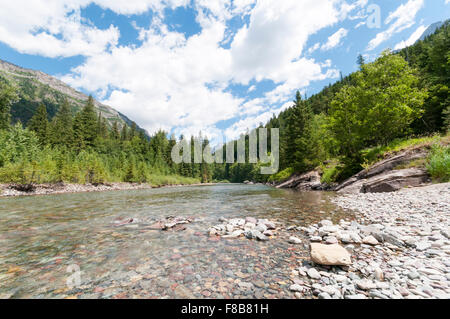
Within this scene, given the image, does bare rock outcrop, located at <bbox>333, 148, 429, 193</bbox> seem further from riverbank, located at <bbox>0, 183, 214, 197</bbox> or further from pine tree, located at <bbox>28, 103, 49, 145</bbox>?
pine tree, located at <bbox>28, 103, 49, 145</bbox>

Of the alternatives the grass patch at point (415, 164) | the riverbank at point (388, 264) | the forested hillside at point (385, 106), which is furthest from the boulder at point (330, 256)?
the forested hillside at point (385, 106)

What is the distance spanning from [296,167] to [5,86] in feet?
174

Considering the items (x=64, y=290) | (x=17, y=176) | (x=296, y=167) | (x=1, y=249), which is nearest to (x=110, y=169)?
(x=17, y=176)

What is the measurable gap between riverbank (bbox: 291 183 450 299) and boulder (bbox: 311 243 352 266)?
14 centimetres

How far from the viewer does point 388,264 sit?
12.8 feet

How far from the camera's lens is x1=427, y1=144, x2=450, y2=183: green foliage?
1166 cm

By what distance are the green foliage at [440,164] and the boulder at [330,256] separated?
13214 millimetres

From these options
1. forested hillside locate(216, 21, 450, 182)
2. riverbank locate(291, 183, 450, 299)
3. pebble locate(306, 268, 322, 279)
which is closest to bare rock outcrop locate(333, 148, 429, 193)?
forested hillside locate(216, 21, 450, 182)

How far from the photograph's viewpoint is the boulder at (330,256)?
3.82 metres
